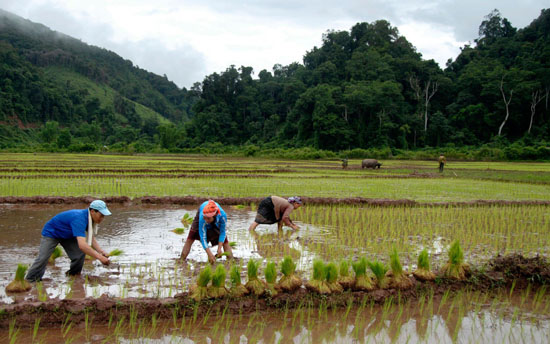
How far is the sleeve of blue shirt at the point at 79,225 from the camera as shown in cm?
455

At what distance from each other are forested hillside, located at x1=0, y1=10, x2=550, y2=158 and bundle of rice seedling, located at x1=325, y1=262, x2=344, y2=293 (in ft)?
133

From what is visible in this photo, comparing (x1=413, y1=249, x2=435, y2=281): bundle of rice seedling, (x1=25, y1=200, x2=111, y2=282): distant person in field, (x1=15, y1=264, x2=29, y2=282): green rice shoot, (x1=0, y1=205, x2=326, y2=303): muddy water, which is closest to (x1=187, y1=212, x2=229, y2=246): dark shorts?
(x1=0, y1=205, x2=326, y2=303): muddy water

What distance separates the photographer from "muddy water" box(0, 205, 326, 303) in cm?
449

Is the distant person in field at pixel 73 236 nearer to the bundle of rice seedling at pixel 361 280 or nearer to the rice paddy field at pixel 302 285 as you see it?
the rice paddy field at pixel 302 285

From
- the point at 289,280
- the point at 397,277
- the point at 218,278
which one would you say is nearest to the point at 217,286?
the point at 218,278

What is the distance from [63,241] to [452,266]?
4776mm

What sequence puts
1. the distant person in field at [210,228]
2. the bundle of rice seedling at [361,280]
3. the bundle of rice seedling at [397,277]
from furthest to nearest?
the distant person in field at [210,228] → the bundle of rice seedling at [397,277] → the bundle of rice seedling at [361,280]

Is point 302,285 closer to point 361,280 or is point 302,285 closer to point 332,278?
point 332,278

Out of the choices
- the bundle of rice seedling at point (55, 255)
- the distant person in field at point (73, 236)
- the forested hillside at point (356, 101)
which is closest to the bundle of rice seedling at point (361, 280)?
the distant person in field at point (73, 236)

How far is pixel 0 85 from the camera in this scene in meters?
61.8

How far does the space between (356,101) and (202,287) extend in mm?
42910

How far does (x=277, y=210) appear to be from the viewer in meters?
7.24

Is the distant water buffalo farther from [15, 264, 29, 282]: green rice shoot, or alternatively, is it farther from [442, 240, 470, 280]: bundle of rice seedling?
[15, 264, 29, 282]: green rice shoot

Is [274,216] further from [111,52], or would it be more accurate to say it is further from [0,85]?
[111,52]
